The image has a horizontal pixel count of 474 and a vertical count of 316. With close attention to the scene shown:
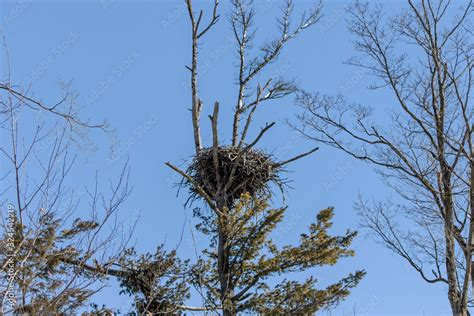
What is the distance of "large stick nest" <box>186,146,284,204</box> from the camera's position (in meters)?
9.73

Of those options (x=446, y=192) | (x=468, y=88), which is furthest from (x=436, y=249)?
(x=468, y=88)

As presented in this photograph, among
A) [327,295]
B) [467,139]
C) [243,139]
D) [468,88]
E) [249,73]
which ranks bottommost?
[327,295]

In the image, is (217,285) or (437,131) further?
(217,285)

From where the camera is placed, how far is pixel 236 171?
32.2 ft

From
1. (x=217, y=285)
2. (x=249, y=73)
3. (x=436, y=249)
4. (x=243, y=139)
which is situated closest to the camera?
(x=436, y=249)

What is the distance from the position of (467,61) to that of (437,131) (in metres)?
1.02

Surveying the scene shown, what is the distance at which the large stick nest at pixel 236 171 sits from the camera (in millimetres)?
9727

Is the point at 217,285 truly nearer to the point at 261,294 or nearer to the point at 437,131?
the point at 261,294

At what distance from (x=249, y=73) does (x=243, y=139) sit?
177 centimetres

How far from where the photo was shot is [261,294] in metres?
9.47

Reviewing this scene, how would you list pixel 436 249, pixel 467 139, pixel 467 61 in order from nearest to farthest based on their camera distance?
pixel 467 139 → pixel 436 249 → pixel 467 61

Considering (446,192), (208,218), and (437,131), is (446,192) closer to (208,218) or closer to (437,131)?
(437,131)

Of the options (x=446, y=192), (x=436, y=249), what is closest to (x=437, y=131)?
(x=446, y=192)

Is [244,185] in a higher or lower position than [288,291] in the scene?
→ higher
